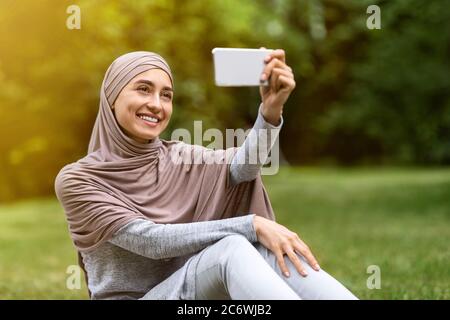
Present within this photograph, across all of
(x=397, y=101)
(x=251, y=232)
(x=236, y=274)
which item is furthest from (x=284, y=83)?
(x=397, y=101)

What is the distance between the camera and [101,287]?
2807 millimetres

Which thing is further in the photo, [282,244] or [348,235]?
[348,235]

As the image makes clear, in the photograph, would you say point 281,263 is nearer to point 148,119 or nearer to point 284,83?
point 284,83

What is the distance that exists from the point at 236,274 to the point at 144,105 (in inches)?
33.9

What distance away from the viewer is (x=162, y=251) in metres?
2.58

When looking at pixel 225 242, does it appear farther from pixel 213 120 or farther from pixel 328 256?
pixel 213 120

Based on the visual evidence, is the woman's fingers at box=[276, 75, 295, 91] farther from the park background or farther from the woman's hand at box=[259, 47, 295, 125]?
the park background

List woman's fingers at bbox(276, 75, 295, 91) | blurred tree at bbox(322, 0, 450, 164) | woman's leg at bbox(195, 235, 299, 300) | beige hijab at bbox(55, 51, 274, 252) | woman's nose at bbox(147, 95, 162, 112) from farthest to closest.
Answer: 1. blurred tree at bbox(322, 0, 450, 164)
2. woman's nose at bbox(147, 95, 162, 112)
3. beige hijab at bbox(55, 51, 274, 252)
4. woman's fingers at bbox(276, 75, 295, 91)
5. woman's leg at bbox(195, 235, 299, 300)

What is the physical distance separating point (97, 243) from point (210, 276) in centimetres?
48

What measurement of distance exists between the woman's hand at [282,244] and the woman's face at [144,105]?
0.66 metres

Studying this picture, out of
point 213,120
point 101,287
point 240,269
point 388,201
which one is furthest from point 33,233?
point 240,269

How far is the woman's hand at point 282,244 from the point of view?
2483 millimetres

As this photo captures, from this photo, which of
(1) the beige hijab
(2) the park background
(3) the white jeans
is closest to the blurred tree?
(2) the park background

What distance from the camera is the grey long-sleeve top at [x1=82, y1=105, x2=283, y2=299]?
2570mm
